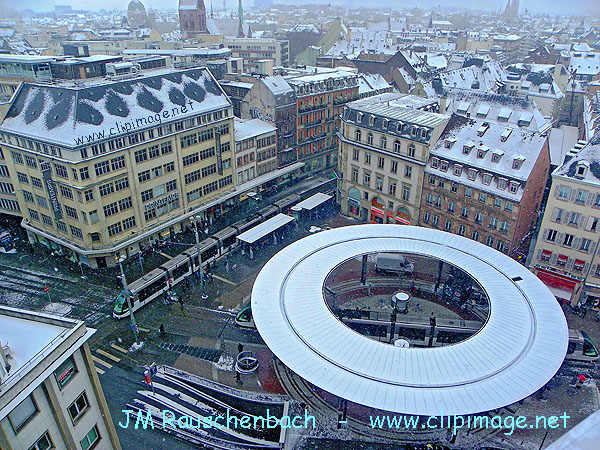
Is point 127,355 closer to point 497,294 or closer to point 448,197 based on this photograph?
point 497,294

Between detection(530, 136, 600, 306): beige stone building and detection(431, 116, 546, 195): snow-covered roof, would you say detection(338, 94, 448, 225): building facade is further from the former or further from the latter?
detection(530, 136, 600, 306): beige stone building

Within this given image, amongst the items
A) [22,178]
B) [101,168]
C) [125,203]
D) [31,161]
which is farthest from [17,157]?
[125,203]

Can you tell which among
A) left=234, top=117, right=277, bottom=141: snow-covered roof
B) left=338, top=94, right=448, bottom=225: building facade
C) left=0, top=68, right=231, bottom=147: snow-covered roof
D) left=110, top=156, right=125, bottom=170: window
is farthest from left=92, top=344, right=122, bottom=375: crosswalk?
left=338, top=94, right=448, bottom=225: building facade

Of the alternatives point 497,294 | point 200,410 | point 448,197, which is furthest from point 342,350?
point 448,197

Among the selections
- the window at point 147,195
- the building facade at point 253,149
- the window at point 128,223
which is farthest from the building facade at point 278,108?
the window at point 128,223

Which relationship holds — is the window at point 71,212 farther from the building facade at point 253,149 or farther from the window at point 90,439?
the window at point 90,439

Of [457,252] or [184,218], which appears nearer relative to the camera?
[457,252]

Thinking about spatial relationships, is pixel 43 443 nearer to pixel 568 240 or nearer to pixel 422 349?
pixel 422 349
